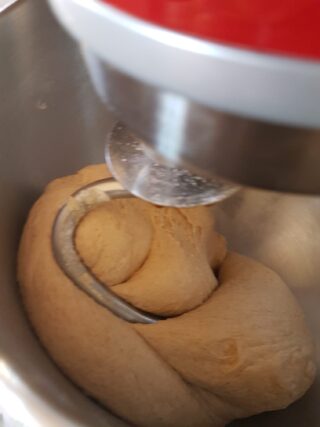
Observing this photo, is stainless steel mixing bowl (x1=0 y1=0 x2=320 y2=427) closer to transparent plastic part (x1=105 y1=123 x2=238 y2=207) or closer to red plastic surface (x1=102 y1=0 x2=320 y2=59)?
transparent plastic part (x1=105 y1=123 x2=238 y2=207)

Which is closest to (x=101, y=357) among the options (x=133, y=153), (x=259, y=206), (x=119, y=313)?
(x=119, y=313)

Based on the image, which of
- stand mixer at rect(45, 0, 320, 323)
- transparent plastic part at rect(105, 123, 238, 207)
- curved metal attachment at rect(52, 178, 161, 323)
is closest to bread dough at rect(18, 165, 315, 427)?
curved metal attachment at rect(52, 178, 161, 323)

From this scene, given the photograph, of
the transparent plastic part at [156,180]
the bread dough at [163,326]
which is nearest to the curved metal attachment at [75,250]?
the bread dough at [163,326]

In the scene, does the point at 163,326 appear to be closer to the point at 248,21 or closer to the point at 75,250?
the point at 75,250

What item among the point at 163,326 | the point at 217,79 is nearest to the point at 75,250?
the point at 163,326

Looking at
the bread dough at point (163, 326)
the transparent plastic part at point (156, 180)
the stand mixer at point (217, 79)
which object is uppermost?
the stand mixer at point (217, 79)

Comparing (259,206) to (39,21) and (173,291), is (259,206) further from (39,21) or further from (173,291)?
(39,21)

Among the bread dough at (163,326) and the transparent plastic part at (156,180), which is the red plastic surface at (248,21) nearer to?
the transparent plastic part at (156,180)
